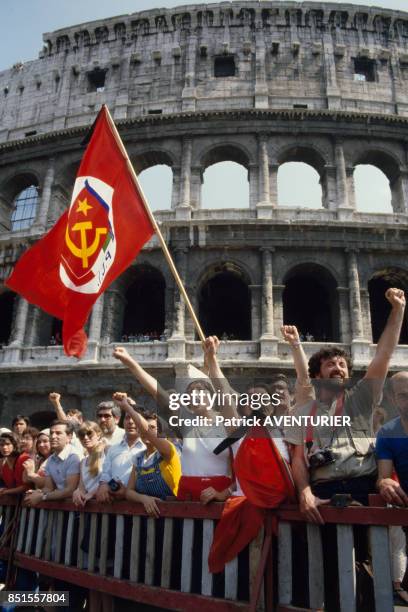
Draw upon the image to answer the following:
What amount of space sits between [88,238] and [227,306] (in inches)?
409

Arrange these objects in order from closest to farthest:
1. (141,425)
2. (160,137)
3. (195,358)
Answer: (141,425), (195,358), (160,137)

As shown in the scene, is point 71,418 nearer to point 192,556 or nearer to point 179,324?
point 192,556

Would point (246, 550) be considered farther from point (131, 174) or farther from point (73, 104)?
point (73, 104)

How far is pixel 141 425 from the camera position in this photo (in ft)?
12.4

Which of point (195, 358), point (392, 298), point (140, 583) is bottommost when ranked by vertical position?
point (140, 583)

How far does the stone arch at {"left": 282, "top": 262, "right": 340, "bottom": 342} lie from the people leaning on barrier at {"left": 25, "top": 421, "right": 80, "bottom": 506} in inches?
389

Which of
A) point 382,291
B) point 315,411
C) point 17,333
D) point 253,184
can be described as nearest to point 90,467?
point 315,411

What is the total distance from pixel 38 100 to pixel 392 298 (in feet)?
61.7

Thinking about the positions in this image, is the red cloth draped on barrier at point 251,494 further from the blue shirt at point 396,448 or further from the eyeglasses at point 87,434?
the eyeglasses at point 87,434

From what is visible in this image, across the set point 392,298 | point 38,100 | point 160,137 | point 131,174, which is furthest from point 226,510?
point 38,100

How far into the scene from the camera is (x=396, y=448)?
269cm

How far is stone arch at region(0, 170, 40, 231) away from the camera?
16.7m

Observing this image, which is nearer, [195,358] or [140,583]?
[140,583]

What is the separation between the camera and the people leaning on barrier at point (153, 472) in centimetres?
364
